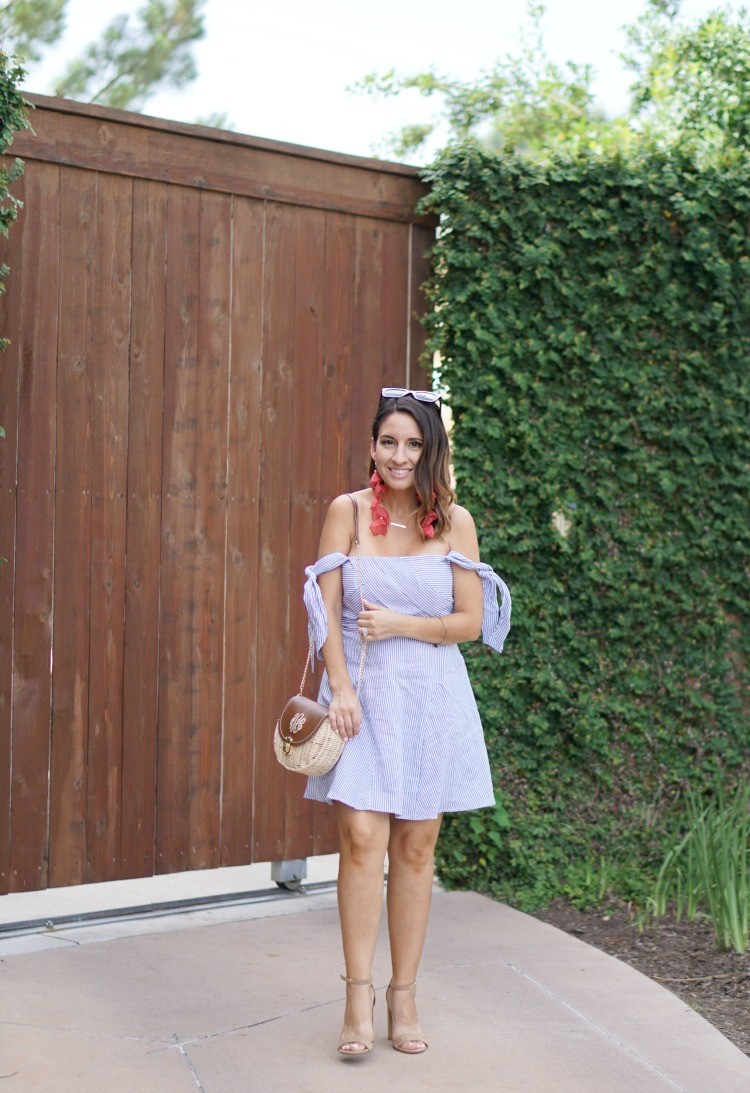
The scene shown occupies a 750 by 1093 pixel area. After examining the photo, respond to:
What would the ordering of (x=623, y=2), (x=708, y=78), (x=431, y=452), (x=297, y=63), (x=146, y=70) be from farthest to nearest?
(x=297, y=63) < (x=146, y=70) < (x=623, y=2) < (x=708, y=78) < (x=431, y=452)

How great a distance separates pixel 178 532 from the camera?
4.30 meters

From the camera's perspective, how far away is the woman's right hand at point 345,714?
2980 millimetres

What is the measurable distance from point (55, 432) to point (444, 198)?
68.6 inches

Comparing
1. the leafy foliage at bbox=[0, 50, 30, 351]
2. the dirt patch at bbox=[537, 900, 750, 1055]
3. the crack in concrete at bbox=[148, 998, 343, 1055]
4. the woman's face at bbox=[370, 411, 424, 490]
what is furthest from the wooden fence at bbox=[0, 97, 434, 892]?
the woman's face at bbox=[370, 411, 424, 490]

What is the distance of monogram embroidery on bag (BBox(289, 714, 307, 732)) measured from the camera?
2975 mm

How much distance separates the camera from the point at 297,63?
53.9 feet

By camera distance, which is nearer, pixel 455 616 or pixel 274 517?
pixel 455 616

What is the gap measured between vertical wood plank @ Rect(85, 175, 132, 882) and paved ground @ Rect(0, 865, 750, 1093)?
42cm

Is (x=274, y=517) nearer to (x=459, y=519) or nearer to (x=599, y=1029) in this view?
(x=459, y=519)

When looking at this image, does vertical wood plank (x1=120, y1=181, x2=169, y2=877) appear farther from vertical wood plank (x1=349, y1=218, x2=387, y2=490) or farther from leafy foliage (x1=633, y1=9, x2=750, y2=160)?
leafy foliage (x1=633, y1=9, x2=750, y2=160)

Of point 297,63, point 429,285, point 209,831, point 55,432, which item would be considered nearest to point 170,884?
point 209,831

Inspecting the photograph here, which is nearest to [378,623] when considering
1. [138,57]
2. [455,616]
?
[455,616]

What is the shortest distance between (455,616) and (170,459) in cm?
159

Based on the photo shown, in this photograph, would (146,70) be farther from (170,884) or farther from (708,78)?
(170,884)
